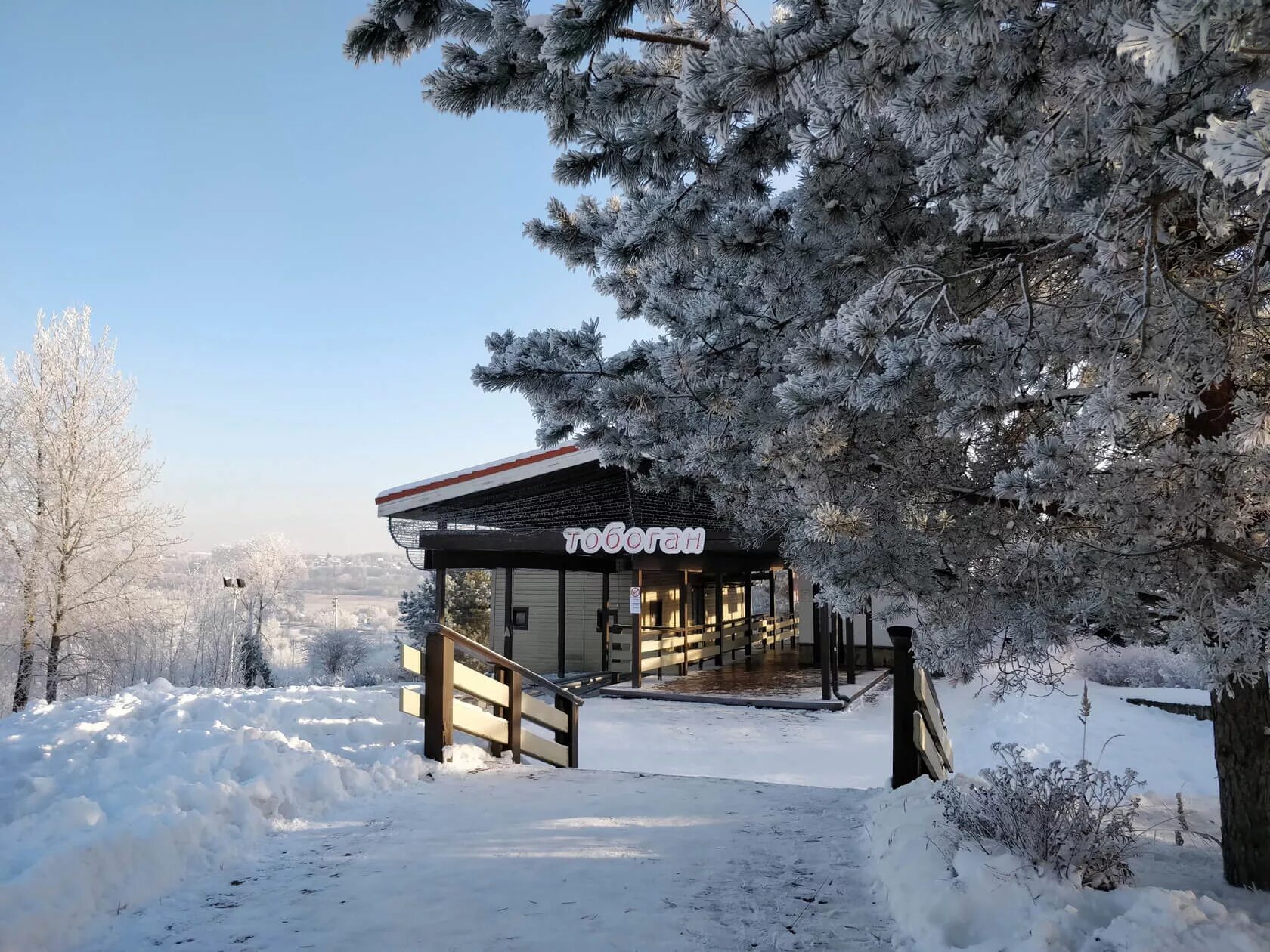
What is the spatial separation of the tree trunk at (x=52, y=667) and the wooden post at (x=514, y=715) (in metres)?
15.7

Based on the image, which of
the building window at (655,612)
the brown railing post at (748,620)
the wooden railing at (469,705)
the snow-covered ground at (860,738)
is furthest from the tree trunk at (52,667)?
the brown railing post at (748,620)

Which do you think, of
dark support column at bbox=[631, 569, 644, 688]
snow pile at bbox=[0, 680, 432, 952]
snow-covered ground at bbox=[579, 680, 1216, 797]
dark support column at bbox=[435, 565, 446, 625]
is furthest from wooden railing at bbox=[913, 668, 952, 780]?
dark support column at bbox=[435, 565, 446, 625]

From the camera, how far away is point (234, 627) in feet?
70.6

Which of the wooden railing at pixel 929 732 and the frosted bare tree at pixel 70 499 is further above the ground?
the frosted bare tree at pixel 70 499

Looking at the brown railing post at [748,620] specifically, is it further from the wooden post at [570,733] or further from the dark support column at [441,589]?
the wooden post at [570,733]

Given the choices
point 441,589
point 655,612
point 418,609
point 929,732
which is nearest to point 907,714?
point 929,732

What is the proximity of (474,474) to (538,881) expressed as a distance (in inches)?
466

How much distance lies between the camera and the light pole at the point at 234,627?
18.3 m

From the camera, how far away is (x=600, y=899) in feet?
11.9

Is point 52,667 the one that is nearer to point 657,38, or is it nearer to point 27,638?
point 27,638

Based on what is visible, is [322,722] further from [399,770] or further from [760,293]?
[760,293]

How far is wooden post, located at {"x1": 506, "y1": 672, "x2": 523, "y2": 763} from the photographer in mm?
6793

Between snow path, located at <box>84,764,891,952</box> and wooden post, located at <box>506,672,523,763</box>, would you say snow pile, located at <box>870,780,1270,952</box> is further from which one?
wooden post, located at <box>506,672,523,763</box>

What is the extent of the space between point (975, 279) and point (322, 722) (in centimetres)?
596
